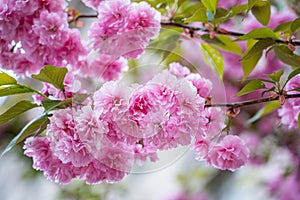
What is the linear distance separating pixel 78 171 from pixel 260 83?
0.25m

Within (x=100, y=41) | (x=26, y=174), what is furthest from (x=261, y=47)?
(x=26, y=174)

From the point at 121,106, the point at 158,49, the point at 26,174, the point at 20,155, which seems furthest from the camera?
the point at 26,174

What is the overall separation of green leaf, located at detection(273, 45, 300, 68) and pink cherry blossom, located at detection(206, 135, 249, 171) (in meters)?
0.16

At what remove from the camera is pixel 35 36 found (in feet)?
2.17

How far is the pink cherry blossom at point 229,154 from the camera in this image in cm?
63

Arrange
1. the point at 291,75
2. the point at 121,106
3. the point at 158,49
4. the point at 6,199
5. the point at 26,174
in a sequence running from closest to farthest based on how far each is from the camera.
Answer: the point at 121,106, the point at 291,75, the point at 158,49, the point at 26,174, the point at 6,199

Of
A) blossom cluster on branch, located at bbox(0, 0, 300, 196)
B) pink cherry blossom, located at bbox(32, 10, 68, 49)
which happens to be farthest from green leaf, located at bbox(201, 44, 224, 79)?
pink cherry blossom, located at bbox(32, 10, 68, 49)

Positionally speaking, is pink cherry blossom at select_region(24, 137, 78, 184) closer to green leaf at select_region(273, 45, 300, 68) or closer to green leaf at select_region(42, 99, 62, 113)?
green leaf at select_region(42, 99, 62, 113)

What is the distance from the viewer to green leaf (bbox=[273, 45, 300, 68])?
0.71m

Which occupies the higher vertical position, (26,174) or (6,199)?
(26,174)

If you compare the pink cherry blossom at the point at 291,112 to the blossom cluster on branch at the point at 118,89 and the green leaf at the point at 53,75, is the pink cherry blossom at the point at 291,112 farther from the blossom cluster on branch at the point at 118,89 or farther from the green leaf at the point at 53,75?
the green leaf at the point at 53,75

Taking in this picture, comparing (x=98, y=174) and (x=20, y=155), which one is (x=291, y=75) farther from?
(x=20, y=155)

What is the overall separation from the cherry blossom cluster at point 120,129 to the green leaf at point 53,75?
0.05 metres

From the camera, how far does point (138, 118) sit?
533 millimetres
